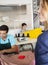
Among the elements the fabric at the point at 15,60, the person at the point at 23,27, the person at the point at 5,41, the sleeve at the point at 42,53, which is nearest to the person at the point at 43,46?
the sleeve at the point at 42,53

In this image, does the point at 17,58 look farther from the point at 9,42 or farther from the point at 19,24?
the point at 19,24

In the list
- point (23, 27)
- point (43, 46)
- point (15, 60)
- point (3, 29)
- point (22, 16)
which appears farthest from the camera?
point (22, 16)

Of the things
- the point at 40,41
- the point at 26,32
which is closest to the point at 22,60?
the point at 40,41

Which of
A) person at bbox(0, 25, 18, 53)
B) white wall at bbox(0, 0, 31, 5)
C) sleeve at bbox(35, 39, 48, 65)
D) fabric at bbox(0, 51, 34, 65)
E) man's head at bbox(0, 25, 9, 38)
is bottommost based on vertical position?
fabric at bbox(0, 51, 34, 65)

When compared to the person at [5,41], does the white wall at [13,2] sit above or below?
above

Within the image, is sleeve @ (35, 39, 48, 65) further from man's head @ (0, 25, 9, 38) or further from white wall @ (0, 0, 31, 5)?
white wall @ (0, 0, 31, 5)

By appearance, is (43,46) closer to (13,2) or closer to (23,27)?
(23,27)

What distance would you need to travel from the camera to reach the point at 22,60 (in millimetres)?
1988

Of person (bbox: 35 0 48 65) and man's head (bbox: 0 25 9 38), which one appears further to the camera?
Result: man's head (bbox: 0 25 9 38)

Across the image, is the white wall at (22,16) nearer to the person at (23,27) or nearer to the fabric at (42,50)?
the person at (23,27)

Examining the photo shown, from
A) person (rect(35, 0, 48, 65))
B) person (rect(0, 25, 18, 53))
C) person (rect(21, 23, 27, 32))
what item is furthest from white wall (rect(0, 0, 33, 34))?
person (rect(35, 0, 48, 65))

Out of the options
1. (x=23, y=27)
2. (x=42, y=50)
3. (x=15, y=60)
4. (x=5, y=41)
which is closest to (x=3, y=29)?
(x=5, y=41)

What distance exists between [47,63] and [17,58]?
139cm

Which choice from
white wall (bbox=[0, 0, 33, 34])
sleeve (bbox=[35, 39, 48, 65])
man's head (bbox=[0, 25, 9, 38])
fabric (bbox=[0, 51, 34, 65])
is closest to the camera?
Result: sleeve (bbox=[35, 39, 48, 65])
